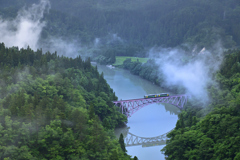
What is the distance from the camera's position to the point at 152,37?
120312 mm

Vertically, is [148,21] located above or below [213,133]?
above

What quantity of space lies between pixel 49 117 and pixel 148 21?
9574 cm

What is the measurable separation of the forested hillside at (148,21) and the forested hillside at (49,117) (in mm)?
53218

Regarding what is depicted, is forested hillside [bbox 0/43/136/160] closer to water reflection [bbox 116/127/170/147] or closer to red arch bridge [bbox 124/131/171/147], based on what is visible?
water reflection [bbox 116/127/170/147]

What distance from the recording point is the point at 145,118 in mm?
56469

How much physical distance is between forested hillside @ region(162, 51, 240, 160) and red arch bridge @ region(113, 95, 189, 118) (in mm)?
9212

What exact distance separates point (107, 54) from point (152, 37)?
2166 cm

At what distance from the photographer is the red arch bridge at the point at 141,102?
54.7 meters

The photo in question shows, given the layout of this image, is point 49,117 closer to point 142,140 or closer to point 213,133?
point 213,133

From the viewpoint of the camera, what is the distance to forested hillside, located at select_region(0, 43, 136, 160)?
114ft

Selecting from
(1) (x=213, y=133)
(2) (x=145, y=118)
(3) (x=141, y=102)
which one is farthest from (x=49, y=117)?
(2) (x=145, y=118)

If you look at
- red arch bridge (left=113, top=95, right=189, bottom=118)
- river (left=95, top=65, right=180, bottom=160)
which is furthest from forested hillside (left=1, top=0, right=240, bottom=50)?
red arch bridge (left=113, top=95, right=189, bottom=118)

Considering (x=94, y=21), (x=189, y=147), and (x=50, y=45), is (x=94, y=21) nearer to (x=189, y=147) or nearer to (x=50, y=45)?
(x=50, y=45)

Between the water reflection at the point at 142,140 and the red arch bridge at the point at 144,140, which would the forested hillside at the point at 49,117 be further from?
the red arch bridge at the point at 144,140
